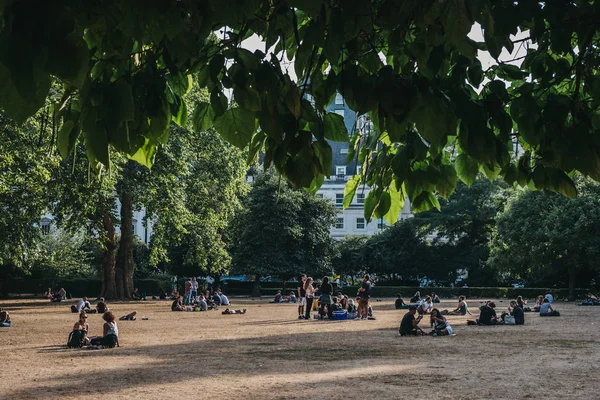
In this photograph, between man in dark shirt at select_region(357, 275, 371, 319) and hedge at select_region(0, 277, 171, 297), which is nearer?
man in dark shirt at select_region(357, 275, 371, 319)

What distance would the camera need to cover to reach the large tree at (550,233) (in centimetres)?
5566

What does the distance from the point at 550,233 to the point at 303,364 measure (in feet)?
142

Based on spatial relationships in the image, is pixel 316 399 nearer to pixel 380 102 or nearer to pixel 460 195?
pixel 380 102

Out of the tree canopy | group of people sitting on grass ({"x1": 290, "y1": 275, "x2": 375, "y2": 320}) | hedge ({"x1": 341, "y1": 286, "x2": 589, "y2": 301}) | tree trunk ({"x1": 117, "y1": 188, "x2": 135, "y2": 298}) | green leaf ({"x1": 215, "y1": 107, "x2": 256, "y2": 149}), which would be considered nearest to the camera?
the tree canopy

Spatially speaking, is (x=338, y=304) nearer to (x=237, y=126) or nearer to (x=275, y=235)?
(x=237, y=126)

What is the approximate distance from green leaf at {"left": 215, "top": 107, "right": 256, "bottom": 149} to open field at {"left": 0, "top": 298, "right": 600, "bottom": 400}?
8.19 meters

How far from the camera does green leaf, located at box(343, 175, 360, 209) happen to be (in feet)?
18.6

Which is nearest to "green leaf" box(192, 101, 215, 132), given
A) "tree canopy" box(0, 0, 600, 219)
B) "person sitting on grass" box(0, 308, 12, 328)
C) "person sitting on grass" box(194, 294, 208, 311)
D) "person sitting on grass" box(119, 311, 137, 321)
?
"tree canopy" box(0, 0, 600, 219)

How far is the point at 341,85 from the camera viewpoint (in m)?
4.92

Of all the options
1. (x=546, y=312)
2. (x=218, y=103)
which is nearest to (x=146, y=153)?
(x=218, y=103)

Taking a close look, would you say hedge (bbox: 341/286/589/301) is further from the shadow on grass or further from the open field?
the shadow on grass

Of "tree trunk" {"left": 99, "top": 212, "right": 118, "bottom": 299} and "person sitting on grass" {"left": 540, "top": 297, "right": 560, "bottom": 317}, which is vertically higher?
"tree trunk" {"left": 99, "top": 212, "right": 118, "bottom": 299}

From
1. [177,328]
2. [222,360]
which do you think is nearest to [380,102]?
[222,360]

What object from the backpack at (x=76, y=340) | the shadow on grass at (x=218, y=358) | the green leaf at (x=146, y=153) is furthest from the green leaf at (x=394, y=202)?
the backpack at (x=76, y=340)
